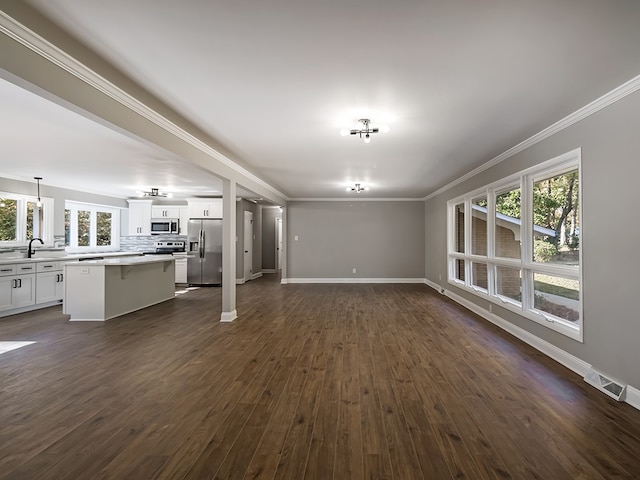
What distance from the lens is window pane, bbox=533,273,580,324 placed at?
142 inches

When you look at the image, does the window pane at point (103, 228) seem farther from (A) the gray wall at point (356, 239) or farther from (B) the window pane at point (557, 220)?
(B) the window pane at point (557, 220)

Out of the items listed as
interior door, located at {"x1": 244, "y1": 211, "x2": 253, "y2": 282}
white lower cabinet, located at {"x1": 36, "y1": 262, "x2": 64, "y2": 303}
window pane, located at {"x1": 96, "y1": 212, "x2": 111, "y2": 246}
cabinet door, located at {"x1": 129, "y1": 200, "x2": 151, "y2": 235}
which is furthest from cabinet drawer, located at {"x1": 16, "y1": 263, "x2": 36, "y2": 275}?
interior door, located at {"x1": 244, "y1": 211, "x2": 253, "y2": 282}

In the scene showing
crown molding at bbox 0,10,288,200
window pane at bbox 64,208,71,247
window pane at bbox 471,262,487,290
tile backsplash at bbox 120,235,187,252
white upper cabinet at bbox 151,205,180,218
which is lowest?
window pane at bbox 471,262,487,290

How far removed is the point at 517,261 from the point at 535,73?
2796 mm

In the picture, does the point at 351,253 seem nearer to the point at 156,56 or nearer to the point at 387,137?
the point at 387,137

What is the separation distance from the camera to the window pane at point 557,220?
3.62m

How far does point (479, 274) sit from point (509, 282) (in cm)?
127

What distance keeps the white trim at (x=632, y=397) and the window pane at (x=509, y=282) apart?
2082 millimetres

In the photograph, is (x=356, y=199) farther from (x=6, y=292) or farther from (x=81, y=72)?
(x=81, y=72)

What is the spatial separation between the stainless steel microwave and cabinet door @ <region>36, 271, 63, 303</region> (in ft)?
10.2

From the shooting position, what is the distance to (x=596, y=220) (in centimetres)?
318

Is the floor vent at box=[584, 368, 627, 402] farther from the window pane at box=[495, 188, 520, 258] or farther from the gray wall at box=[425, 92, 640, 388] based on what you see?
the window pane at box=[495, 188, 520, 258]

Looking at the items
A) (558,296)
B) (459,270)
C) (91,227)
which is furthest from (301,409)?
(91,227)

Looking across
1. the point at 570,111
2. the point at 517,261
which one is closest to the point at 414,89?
the point at 570,111
